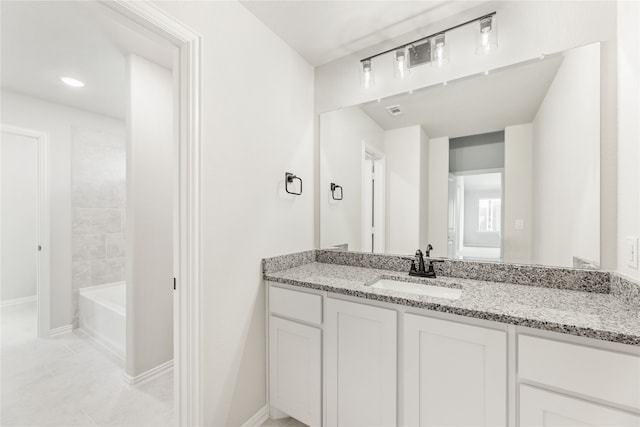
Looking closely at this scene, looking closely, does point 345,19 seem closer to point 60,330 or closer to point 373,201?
point 373,201

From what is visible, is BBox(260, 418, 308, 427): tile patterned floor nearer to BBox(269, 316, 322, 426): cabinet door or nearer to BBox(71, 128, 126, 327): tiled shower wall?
BBox(269, 316, 322, 426): cabinet door

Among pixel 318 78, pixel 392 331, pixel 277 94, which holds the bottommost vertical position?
pixel 392 331

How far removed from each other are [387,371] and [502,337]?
0.52 m

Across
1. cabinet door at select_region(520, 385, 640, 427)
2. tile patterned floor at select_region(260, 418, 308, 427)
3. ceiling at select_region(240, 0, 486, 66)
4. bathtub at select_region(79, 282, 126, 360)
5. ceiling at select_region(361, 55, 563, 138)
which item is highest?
ceiling at select_region(240, 0, 486, 66)

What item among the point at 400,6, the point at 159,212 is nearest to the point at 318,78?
the point at 400,6

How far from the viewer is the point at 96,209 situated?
10.5ft

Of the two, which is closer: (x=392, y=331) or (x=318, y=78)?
(x=392, y=331)

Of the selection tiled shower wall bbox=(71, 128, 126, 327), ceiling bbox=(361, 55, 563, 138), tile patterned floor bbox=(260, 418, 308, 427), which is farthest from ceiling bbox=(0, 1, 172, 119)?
tile patterned floor bbox=(260, 418, 308, 427)

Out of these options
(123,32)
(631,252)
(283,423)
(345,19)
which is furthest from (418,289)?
(123,32)

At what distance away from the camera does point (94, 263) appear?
124 inches

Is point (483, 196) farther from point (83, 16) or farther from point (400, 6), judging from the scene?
point (83, 16)

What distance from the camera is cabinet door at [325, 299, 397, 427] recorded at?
1269 millimetres

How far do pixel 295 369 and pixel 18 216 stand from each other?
4475 mm

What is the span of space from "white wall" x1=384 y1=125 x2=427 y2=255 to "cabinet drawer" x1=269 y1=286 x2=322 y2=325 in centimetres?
68
